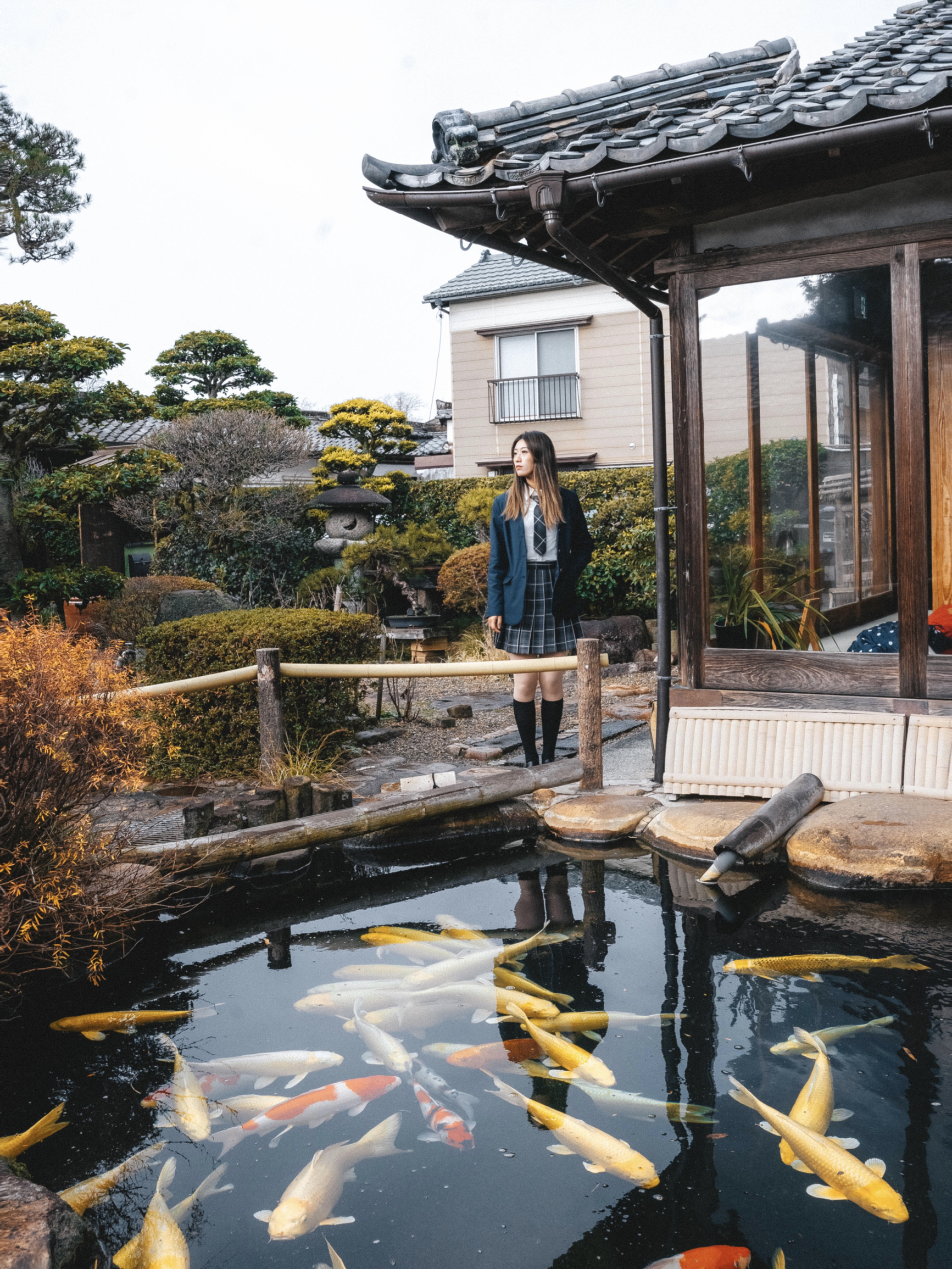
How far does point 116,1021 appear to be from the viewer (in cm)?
313

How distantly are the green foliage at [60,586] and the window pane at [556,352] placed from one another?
922 centimetres

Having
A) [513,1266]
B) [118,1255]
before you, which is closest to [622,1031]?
[513,1266]

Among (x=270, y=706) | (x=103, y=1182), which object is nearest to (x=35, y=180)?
(x=270, y=706)

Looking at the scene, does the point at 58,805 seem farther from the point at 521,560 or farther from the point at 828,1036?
the point at 521,560

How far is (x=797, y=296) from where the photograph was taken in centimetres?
472

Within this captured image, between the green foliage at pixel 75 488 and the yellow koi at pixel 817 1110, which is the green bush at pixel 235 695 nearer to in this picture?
the yellow koi at pixel 817 1110

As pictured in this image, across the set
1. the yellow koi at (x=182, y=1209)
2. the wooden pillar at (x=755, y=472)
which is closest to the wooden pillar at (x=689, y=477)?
the wooden pillar at (x=755, y=472)

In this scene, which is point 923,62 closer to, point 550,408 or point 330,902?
point 330,902

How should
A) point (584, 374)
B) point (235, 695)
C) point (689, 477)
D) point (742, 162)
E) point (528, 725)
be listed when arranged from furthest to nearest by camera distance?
point (584, 374) → point (235, 695) → point (528, 725) → point (689, 477) → point (742, 162)

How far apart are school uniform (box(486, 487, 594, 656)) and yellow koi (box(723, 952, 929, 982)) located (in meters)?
2.45

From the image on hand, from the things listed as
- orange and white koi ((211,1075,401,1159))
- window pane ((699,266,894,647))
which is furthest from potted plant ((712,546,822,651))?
orange and white koi ((211,1075,401,1159))

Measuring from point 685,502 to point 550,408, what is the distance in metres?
13.1

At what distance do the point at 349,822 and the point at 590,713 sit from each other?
1378 mm

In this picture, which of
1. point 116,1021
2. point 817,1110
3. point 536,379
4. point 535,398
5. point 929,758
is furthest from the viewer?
point 535,398
